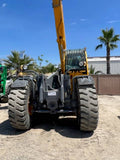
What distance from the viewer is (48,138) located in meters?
4.39

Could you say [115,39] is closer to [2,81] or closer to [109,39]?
[109,39]

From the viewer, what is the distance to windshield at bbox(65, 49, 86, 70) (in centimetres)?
709

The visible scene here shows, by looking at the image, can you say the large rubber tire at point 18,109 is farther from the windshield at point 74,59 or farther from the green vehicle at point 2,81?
the green vehicle at point 2,81

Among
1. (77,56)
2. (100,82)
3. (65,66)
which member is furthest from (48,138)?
(100,82)

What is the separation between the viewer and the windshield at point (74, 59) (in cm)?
709

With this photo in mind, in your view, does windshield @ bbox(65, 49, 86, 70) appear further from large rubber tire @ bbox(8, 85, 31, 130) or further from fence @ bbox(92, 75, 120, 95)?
fence @ bbox(92, 75, 120, 95)

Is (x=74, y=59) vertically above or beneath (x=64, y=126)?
above

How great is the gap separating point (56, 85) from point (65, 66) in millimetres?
1849

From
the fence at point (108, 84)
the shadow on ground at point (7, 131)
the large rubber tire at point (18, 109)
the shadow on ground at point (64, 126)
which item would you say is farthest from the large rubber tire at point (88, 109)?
the fence at point (108, 84)

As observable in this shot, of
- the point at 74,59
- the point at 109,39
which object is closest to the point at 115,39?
the point at 109,39

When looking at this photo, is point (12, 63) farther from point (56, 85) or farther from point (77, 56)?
point (56, 85)

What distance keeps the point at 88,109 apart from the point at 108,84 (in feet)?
35.6

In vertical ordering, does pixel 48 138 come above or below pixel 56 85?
below

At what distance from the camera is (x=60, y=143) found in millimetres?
4059
